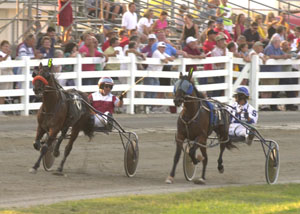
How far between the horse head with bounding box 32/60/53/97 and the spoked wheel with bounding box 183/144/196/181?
2.02 metres

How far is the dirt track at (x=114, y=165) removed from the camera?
10.6 metres

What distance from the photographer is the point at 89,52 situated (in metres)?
18.3

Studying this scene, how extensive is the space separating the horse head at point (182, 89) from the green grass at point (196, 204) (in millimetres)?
1194

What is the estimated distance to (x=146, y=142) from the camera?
15.9 meters

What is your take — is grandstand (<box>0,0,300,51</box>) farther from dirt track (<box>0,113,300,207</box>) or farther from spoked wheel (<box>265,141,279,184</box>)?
spoked wheel (<box>265,141,279,184</box>)

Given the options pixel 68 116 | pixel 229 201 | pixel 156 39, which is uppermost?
pixel 156 39

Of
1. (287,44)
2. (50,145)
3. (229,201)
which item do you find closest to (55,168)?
(50,145)

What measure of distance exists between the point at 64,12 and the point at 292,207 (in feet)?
34.9

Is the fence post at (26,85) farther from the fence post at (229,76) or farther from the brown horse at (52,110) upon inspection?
the brown horse at (52,110)

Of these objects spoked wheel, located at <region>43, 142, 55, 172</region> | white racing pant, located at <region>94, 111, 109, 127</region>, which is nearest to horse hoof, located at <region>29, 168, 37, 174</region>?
spoked wheel, located at <region>43, 142, 55, 172</region>

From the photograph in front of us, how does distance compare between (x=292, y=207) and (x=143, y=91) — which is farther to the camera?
(x=143, y=91)

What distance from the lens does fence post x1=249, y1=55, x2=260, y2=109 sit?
2086cm

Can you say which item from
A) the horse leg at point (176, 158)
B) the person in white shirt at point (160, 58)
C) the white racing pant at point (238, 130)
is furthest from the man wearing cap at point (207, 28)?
the horse leg at point (176, 158)

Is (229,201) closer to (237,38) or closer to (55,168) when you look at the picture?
(55,168)
